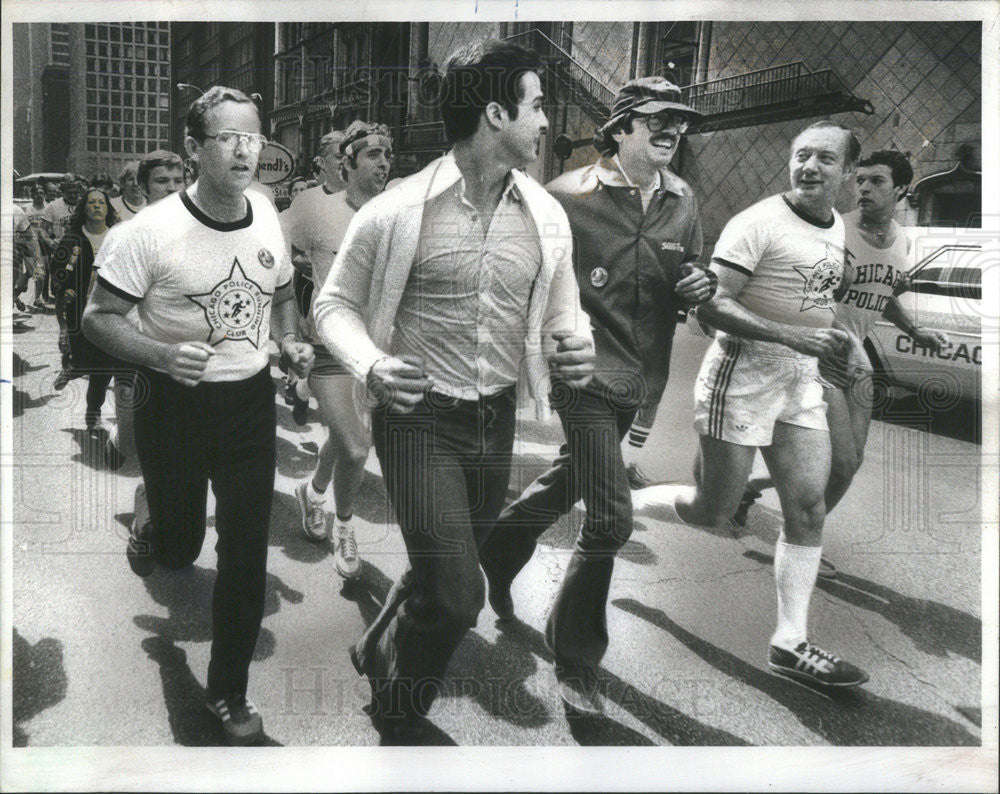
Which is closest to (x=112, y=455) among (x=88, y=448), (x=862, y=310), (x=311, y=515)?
(x=88, y=448)

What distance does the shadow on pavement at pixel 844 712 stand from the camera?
364 centimetres

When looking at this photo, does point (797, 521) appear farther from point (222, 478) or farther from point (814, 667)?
point (222, 478)

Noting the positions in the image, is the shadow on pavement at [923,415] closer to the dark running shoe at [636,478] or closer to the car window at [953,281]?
the car window at [953,281]

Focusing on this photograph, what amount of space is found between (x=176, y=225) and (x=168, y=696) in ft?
5.79

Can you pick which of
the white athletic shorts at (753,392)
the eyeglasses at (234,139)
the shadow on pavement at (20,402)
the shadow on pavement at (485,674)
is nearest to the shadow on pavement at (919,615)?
the white athletic shorts at (753,392)

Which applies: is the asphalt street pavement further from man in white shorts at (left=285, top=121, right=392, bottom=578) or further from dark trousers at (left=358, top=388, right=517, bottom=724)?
dark trousers at (left=358, top=388, right=517, bottom=724)

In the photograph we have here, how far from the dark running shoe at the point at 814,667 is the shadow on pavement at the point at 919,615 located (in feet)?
0.78

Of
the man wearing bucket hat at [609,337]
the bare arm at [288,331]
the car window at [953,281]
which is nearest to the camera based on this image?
the bare arm at [288,331]

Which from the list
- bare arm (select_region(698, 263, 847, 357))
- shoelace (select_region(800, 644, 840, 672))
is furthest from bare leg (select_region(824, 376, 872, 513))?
shoelace (select_region(800, 644, 840, 672))

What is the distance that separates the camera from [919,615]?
3.73m

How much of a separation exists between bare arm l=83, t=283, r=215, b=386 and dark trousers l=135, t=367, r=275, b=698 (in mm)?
66

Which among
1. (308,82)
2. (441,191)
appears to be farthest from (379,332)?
(308,82)

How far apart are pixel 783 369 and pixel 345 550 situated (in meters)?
1.82

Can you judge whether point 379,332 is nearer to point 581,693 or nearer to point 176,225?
point 176,225
